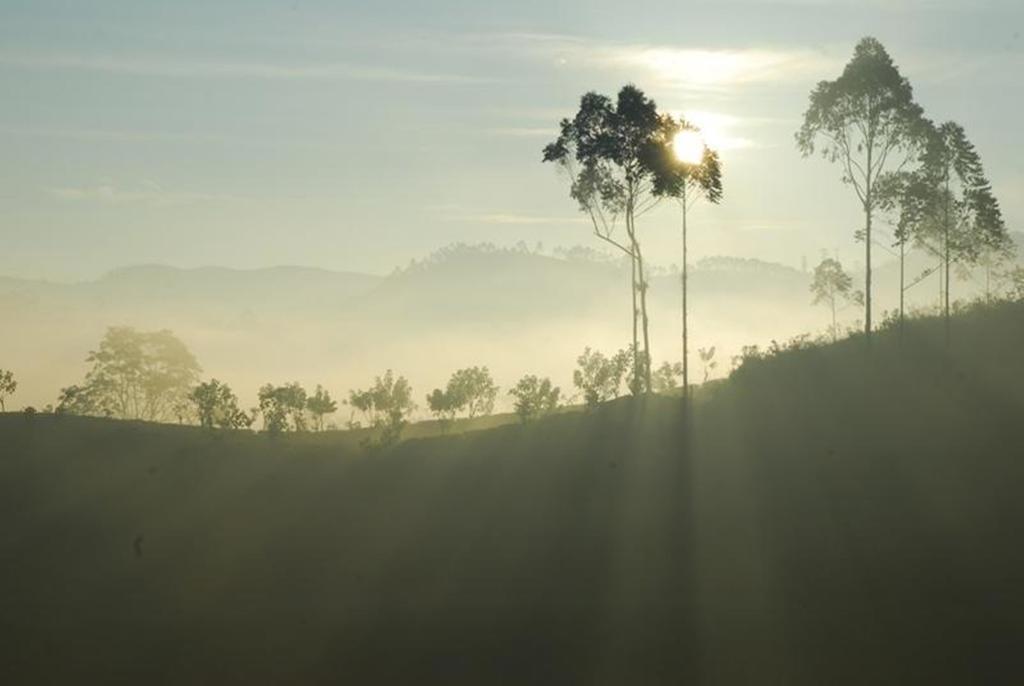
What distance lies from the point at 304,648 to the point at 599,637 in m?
11.4

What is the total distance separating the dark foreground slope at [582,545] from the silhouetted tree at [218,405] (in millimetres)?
19956

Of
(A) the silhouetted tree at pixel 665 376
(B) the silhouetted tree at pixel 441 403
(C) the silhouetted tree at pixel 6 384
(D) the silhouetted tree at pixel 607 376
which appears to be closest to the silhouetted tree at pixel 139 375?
(C) the silhouetted tree at pixel 6 384

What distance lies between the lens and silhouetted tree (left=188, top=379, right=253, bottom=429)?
297 ft

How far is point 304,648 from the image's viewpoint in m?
39.7

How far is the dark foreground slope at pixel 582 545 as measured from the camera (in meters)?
37.3

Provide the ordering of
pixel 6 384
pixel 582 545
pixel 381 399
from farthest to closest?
pixel 381 399
pixel 6 384
pixel 582 545

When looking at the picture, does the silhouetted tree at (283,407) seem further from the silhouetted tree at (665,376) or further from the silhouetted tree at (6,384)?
the silhouetted tree at (665,376)

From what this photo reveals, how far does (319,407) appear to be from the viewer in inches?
3875

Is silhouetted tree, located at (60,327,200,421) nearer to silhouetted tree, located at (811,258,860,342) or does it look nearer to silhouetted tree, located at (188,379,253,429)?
silhouetted tree, located at (188,379,253,429)

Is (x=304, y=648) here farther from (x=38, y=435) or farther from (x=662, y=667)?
(x=38, y=435)

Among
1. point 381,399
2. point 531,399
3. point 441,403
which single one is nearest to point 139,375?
point 381,399

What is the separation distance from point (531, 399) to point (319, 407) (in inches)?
997

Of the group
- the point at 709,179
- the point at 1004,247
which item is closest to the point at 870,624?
the point at 709,179

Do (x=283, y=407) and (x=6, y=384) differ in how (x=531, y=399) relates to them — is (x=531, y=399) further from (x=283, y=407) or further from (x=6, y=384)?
(x=6, y=384)
